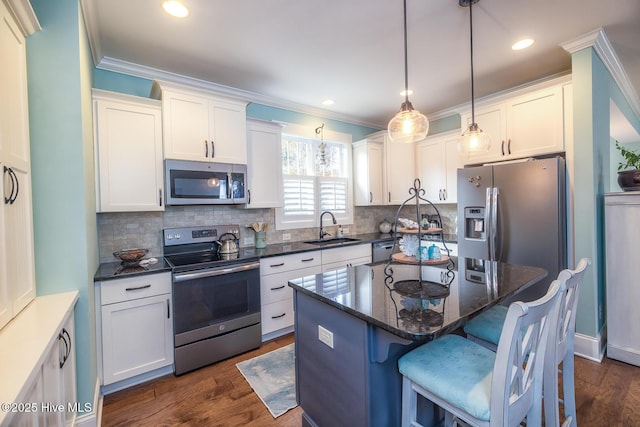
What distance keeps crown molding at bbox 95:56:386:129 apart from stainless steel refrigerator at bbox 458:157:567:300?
78.0 inches

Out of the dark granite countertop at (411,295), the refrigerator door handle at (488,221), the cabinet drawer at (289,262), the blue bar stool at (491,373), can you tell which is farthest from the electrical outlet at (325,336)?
the refrigerator door handle at (488,221)

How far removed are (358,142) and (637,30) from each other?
2.73 metres

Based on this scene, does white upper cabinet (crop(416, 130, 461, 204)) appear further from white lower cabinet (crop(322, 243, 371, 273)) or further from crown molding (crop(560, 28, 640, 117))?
crown molding (crop(560, 28, 640, 117))

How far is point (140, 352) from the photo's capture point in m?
2.16

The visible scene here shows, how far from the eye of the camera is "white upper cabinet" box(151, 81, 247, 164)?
2518 mm

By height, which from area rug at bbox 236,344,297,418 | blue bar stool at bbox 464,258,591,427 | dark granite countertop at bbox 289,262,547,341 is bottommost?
area rug at bbox 236,344,297,418

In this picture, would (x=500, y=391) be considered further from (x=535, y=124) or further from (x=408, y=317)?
(x=535, y=124)

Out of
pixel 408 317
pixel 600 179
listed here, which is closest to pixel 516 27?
pixel 600 179

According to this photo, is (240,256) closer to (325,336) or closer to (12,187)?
(325,336)

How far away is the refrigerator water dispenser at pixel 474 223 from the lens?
288 centimetres

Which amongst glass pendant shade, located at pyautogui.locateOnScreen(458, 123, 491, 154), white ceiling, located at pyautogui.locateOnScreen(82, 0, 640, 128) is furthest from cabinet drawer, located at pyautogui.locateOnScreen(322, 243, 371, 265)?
white ceiling, located at pyautogui.locateOnScreen(82, 0, 640, 128)

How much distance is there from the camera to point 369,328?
4.06ft

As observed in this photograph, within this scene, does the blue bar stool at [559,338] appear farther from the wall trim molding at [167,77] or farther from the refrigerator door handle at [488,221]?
the wall trim molding at [167,77]

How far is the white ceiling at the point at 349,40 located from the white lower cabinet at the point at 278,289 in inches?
73.6
